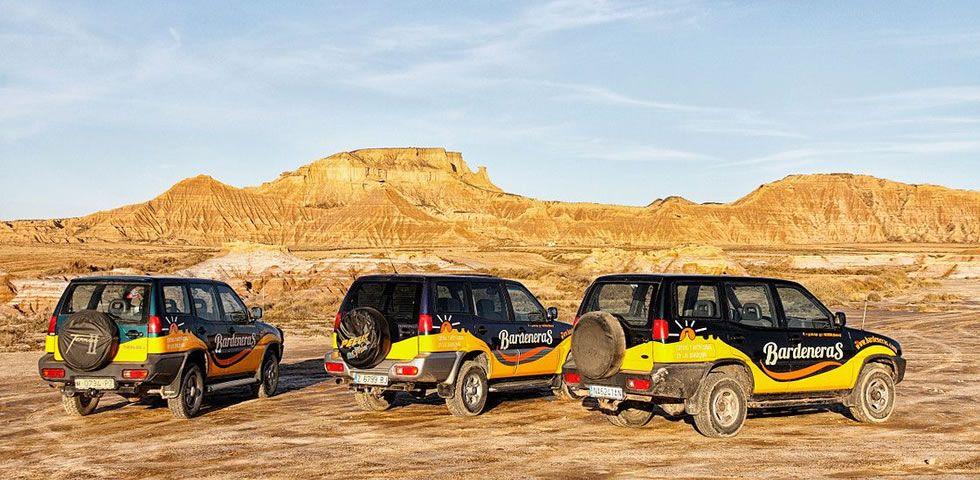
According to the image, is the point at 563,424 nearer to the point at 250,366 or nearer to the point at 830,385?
the point at 830,385

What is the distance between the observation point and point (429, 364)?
498 inches

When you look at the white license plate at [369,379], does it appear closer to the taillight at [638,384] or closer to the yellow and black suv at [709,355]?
the yellow and black suv at [709,355]

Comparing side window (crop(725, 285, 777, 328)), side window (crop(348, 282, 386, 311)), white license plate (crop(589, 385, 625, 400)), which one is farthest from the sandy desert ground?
side window (crop(348, 282, 386, 311))

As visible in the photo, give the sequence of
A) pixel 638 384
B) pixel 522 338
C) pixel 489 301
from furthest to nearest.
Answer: pixel 522 338
pixel 489 301
pixel 638 384

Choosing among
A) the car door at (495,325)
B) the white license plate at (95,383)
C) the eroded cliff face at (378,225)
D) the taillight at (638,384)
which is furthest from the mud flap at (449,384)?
the eroded cliff face at (378,225)

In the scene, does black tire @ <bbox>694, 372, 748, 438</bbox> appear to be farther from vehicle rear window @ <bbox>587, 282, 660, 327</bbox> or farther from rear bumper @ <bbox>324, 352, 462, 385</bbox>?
rear bumper @ <bbox>324, 352, 462, 385</bbox>

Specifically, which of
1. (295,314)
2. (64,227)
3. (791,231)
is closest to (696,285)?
(295,314)

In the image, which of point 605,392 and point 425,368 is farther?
point 425,368

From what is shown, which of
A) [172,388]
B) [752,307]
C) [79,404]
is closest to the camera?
[752,307]

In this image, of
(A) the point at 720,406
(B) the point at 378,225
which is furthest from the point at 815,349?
(B) the point at 378,225

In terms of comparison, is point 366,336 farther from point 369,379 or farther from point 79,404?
point 79,404

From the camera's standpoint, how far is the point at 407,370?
12.6 metres

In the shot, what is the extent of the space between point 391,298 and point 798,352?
5163mm

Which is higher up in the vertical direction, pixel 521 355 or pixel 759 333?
pixel 759 333
